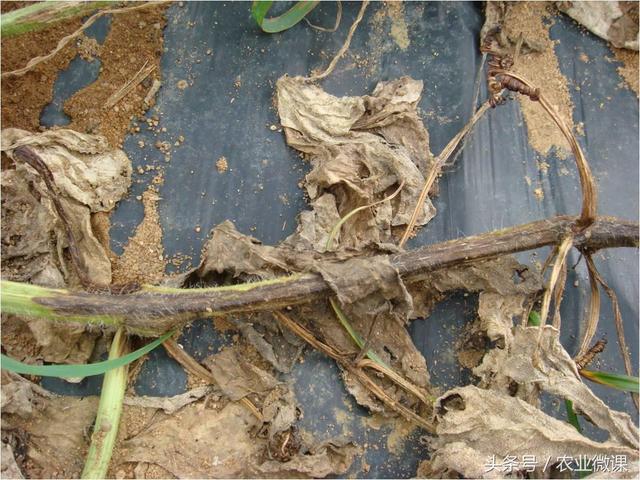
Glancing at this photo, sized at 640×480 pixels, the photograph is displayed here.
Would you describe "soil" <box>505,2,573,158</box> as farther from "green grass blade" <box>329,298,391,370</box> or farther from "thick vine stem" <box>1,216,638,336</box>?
"green grass blade" <box>329,298,391,370</box>

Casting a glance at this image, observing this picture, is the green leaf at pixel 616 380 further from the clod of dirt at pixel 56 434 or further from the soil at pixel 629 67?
the clod of dirt at pixel 56 434

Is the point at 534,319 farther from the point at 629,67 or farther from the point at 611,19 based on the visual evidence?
the point at 611,19

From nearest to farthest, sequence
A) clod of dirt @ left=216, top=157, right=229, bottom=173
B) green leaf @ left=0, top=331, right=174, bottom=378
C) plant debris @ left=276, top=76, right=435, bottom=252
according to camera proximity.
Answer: green leaf @ left=0, top=331, right=174, bottom=378 → plant debris @ left=276, top=76, right=435, bottom=252 → clod of dirt @ left=216, top=157, right=229, bottom=173

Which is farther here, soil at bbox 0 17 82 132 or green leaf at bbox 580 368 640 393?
soil at bbox 0 17 82 132

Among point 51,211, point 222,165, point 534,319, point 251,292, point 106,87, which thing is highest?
point 106,87

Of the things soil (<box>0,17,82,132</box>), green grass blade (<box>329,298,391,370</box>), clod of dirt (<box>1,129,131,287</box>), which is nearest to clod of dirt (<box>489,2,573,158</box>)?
green grass blade (<box>329,298,391,370</box>)

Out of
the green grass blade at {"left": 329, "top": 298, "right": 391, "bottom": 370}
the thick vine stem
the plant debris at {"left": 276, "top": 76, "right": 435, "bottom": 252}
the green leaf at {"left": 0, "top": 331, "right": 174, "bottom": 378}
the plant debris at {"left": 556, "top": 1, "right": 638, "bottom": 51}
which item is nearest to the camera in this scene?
the green leaf at {"left": 0, "top": 331, "right": 174, "bottom": 378}

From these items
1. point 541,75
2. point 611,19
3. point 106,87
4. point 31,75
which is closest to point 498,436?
point 541,75

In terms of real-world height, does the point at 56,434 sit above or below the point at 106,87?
below
